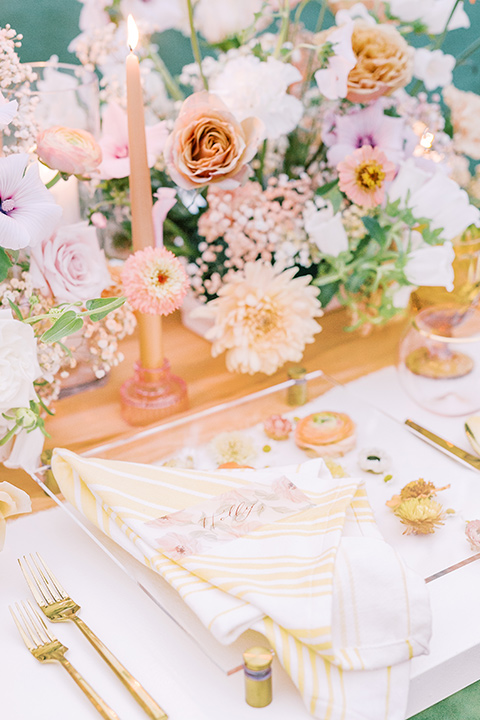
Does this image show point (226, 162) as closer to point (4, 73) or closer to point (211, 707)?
point (4, 73)

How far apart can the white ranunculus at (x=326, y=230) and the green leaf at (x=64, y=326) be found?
1.13 ft

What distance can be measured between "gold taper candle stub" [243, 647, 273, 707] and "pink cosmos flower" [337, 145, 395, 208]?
53cm

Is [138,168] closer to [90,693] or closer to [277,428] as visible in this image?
[277,428]

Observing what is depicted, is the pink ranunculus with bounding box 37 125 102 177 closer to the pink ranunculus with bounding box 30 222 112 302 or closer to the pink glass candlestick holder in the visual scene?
the pink ranunculus with bounding box 30 222 112 302

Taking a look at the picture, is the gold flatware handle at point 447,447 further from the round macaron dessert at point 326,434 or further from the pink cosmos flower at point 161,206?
the pink cosmos flower at point 161,206

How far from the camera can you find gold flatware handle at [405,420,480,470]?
0.78 metres

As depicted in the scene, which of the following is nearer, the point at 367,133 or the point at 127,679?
the point at 127,679

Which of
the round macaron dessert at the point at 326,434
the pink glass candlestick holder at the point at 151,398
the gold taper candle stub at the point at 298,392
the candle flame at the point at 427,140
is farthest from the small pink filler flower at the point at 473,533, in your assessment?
the candle flame at the point at 427,140

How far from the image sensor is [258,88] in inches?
34.2

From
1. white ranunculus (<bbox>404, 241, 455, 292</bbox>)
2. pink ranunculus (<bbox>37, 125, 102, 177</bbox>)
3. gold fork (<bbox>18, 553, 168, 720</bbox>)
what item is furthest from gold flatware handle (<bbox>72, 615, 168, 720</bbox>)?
white ranunculus (<bbox>404, 241, 455, 292</bbox>)

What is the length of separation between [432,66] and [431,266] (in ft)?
0.90

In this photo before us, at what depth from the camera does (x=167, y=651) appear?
0.59m

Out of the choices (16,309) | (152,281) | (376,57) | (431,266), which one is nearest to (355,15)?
(376,57)

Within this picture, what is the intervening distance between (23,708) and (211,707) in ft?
0.42
